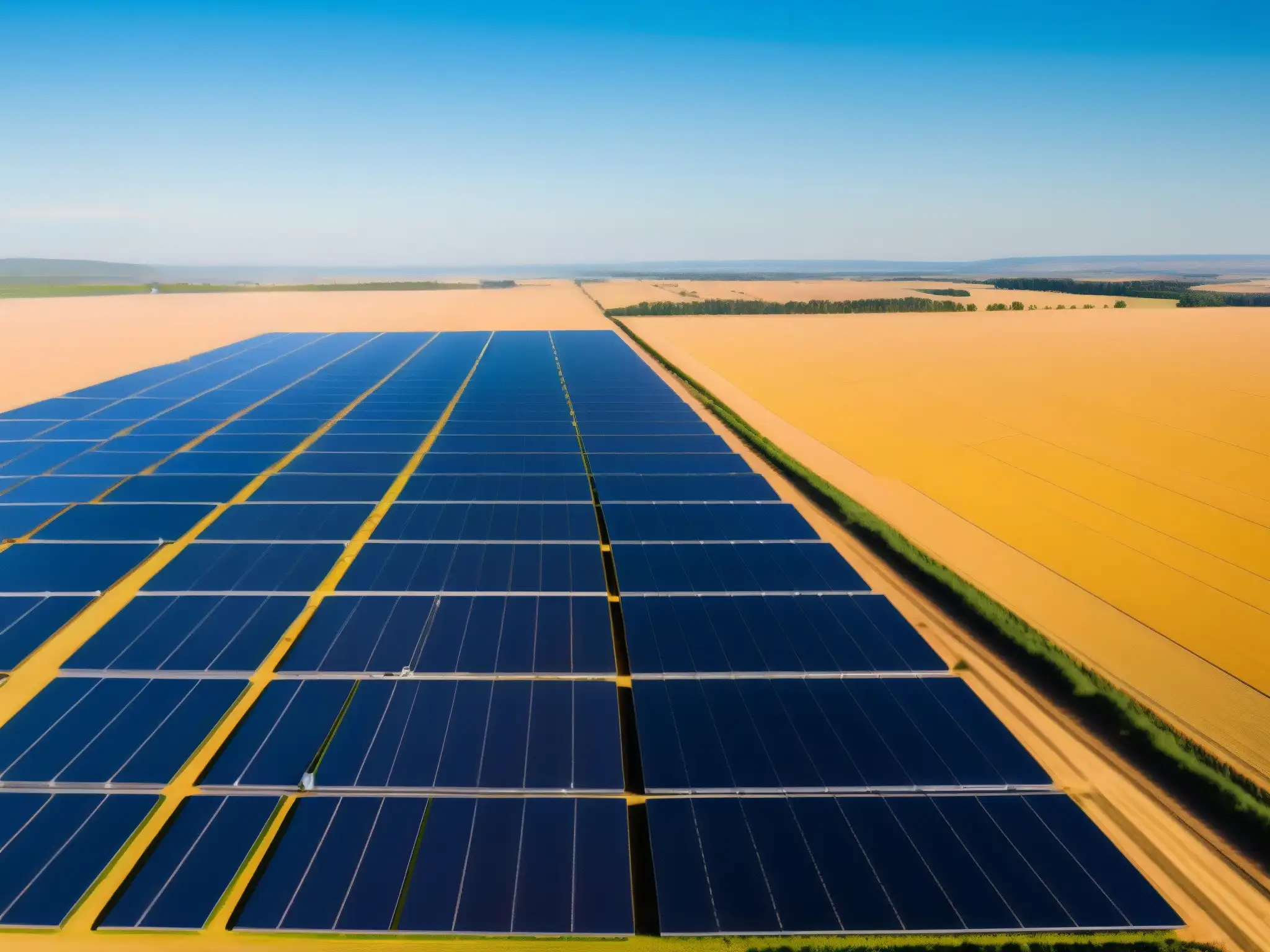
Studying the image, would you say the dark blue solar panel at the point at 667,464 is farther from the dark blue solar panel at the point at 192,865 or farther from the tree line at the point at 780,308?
the tree line at the point at 780,308

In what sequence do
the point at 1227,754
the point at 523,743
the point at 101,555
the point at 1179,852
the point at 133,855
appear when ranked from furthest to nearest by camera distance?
the point at 101,555, the point at 1227,754, the point at 523,743, the point at 1179,852, the point at 133,855

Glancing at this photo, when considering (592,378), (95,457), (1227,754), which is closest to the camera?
(1227,754)

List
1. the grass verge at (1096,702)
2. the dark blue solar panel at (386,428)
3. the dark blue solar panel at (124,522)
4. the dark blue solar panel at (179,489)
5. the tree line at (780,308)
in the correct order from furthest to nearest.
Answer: the tree line at (780,308), the dark blue solar panel at (386,428), the dark blue solar panel at (179,489), the dark blue solar panel at (124,522), the grass verge at (1096,702)

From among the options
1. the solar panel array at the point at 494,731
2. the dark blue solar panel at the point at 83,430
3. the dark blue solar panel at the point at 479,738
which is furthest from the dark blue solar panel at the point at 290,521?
the dark blue solar panel at the point at 83,430

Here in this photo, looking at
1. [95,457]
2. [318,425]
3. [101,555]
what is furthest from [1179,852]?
[95,457]

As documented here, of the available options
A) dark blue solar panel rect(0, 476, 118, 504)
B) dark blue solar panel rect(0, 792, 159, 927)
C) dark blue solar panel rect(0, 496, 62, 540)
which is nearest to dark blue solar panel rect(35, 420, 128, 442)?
dark blue solar panel rect(0, 476, 118, 504)

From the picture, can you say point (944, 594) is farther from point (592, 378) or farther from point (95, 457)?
point (95, 457)

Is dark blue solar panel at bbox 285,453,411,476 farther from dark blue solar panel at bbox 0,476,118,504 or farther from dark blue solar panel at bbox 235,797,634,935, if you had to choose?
dark blue solar panel at bbox 235,797,634,935
